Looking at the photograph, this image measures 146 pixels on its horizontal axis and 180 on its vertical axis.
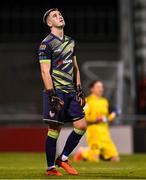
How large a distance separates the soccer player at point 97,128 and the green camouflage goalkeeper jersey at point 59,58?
6361 millimetres

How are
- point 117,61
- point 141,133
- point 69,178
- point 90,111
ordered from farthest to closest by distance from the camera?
point 117,61, point 141,133, point 90,111, point 69,178

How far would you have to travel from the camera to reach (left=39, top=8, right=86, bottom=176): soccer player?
1067 centimetres

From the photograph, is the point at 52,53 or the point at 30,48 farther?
the point at 30,48

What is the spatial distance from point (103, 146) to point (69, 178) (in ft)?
25.7

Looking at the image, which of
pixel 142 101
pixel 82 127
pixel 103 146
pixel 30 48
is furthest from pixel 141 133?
pixel 82 127

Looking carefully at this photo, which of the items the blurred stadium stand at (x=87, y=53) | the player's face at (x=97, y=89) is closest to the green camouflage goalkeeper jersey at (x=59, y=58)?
the player's face at (x=97, y=89)

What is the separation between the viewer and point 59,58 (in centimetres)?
1075

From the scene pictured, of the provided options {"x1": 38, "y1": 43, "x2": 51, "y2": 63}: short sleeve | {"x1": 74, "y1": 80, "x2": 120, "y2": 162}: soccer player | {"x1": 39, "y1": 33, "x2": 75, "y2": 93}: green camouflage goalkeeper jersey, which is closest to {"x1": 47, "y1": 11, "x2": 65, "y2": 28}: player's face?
{"x1": 39, "y1": 33, "x2": 75, "y2": 93}: green camouflage goalkeeper jersey

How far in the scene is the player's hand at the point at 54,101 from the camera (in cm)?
1052

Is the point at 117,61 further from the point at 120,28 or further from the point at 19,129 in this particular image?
the point at 19,129

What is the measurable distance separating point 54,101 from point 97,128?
24.1 ft

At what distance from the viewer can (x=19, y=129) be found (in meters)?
20.7

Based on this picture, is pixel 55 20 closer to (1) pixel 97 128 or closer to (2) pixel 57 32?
(2) pixel 57 32


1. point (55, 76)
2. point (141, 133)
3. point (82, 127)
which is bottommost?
point (141, 133)
